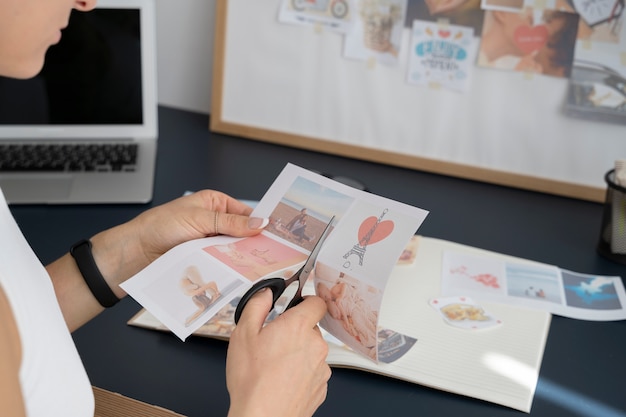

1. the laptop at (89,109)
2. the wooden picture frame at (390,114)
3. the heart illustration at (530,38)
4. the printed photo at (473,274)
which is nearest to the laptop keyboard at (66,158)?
the laptop at (89,109)

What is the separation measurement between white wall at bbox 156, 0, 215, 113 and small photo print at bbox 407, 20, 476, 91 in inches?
20.5

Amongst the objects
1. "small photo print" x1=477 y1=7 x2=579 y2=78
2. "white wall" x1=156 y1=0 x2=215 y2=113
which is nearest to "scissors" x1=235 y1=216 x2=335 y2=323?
"small photo print" x1=477 y1=7 x2=579 y2=78

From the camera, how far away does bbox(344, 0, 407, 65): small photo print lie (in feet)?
5.10

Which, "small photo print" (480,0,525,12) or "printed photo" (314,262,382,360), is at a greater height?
"small photo print" (480,0,525,12)

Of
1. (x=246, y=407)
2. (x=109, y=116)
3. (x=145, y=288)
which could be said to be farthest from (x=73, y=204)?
(x=246, y=407)

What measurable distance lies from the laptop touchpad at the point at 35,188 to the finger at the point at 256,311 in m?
0.69

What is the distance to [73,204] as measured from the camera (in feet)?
4.64

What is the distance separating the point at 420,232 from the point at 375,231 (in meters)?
0.50

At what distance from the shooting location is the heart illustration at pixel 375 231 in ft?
2.94

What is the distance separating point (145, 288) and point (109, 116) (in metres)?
0.72

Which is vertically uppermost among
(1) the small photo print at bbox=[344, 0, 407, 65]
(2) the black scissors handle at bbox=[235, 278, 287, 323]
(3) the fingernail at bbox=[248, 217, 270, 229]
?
(1) the small photo print at bbox=[344, 0, 407, 65]

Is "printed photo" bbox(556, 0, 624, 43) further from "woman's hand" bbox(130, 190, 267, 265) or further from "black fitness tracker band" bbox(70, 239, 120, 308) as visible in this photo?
"black fitness tracker band" bbox(70, 239, 120, 308)

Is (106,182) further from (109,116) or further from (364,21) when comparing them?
(364,21)

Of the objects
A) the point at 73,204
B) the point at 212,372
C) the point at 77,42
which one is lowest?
the point at 212,372
